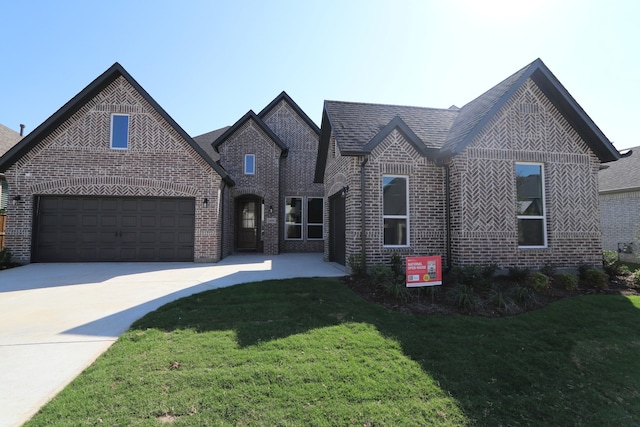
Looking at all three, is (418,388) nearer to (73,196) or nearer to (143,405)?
(143,405)

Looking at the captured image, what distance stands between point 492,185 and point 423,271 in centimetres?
414

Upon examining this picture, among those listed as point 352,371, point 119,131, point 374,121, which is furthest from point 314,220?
point 352,371

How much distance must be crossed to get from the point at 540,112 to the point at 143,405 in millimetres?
11049

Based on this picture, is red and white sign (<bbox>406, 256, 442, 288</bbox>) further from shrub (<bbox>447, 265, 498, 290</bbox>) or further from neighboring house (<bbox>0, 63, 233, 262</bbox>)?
neighboring house (<bbox>0, 63, 233, 262</bbox>)

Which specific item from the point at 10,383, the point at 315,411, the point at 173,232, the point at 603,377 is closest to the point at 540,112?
the point at 603,377

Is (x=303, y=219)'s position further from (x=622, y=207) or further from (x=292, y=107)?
(x=622, y=207)

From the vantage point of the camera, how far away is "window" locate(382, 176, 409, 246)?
866 cm

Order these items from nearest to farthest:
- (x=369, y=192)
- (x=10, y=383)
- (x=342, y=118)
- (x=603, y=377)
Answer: (x=10, y=383) < (x=603, y=377) < (x=369, y=192) < (x=342, y=118)

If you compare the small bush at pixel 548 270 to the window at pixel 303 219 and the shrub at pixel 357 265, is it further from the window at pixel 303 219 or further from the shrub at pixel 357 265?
the window at pixel 303 219

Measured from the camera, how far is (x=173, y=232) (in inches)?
447

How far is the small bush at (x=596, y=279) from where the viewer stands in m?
7.37

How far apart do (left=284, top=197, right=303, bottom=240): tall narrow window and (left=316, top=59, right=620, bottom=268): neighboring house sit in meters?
7.03

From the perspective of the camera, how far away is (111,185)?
36.1ft

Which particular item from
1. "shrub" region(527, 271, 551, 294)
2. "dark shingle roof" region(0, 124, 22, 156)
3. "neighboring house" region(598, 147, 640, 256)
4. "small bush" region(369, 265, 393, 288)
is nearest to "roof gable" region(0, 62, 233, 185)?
"dark shingle roof" region(0, 124, 22, 156)
